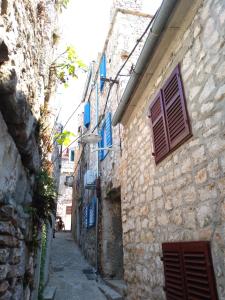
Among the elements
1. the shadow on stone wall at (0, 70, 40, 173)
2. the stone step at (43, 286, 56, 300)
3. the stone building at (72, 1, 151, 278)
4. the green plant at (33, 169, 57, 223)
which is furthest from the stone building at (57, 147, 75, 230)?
the shadow on stone wall at (0, 70, 40, 173)

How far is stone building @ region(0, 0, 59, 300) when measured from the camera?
2047mm

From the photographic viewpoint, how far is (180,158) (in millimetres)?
3074

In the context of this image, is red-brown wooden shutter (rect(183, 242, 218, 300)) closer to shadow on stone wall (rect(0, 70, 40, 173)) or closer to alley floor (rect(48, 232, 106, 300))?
shadow on stone wall (rect(0, 70, 40, 173))

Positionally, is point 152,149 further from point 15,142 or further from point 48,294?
point 48,294

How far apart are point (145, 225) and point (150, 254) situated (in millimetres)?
431

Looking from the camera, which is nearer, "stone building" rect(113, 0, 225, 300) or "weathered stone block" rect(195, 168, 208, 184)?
"stone building" rect(113, 0, 225, 300)

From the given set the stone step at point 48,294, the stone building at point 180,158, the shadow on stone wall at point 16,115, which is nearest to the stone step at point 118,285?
the stone building at point 180,158

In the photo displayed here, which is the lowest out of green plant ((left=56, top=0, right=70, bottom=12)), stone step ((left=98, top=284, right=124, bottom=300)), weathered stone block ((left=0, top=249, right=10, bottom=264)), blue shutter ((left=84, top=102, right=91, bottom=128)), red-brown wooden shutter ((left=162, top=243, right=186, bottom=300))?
stone step ((left=98, top=284, right=124, bottom=300))

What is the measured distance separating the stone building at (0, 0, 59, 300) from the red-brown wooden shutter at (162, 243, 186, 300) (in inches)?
67.1

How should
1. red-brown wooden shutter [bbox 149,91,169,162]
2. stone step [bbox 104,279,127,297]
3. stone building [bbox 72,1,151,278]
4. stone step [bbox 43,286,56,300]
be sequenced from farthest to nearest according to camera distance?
stone building [bbox 72,1,151,278]
stone step [bbox 104,279,127,297]
stone step [bbox 43,286,56,300]
red-brown wooden shutter [bbox 149,91,169,162]

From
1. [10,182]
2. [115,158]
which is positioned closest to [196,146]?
[10,182]

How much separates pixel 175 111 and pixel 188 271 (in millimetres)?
1848

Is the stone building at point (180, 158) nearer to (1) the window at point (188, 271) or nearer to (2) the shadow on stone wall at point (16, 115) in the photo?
(1) the window at point (188, 271)

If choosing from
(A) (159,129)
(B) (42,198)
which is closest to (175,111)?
(A) (159,129)
